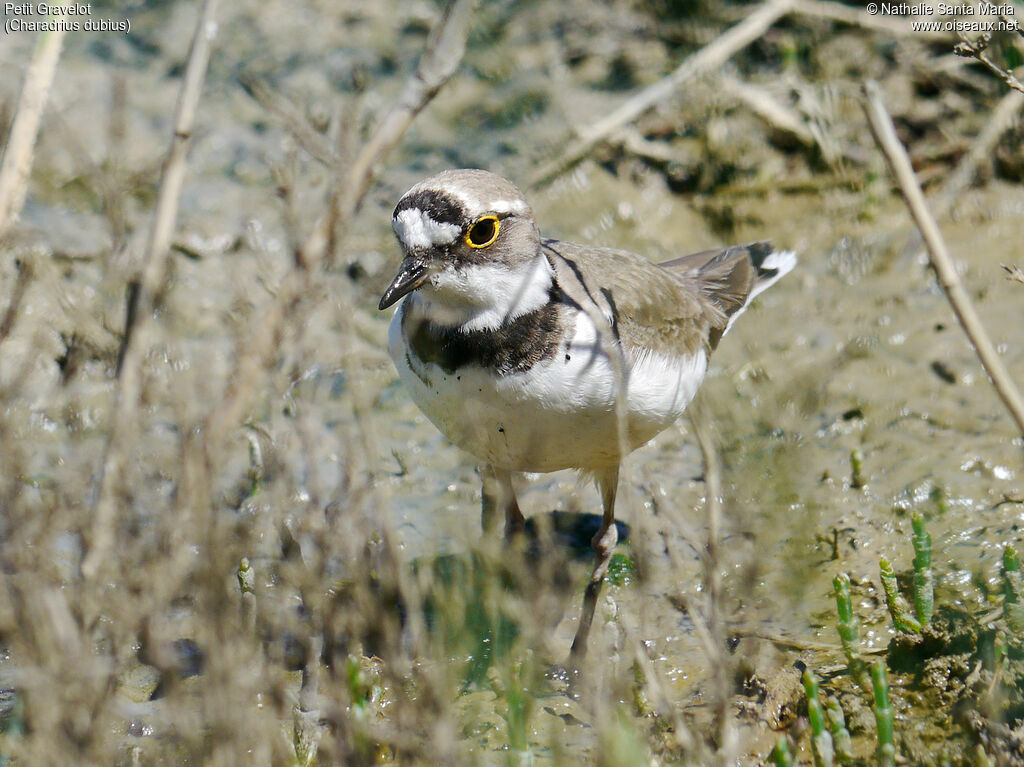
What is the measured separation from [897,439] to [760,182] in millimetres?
2777

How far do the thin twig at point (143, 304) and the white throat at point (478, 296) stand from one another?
144 centimetres

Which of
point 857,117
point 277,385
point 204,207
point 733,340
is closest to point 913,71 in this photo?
point 857,117

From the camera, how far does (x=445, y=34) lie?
2447 millimetres

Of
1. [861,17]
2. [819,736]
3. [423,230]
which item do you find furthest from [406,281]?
[861,17]

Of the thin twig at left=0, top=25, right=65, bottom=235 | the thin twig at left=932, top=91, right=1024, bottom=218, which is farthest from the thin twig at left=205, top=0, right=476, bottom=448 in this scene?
the thin twig at left=932, top=91, right=1024, bottom=218

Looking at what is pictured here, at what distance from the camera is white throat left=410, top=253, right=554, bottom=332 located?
147 inches

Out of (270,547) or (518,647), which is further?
(270,547)

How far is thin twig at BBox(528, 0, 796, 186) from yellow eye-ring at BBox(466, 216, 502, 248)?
10.6ft

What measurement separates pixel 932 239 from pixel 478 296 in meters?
1.76

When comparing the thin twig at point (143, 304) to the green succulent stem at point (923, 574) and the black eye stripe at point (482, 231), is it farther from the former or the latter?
the green succulent stem at point (923, 574)

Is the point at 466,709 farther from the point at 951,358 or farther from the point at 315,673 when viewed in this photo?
the point at 951,358

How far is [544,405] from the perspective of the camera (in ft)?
12.0

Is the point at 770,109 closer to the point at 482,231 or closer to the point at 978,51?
the point at 482,231

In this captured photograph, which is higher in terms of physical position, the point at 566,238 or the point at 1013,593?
the point at 566,238
